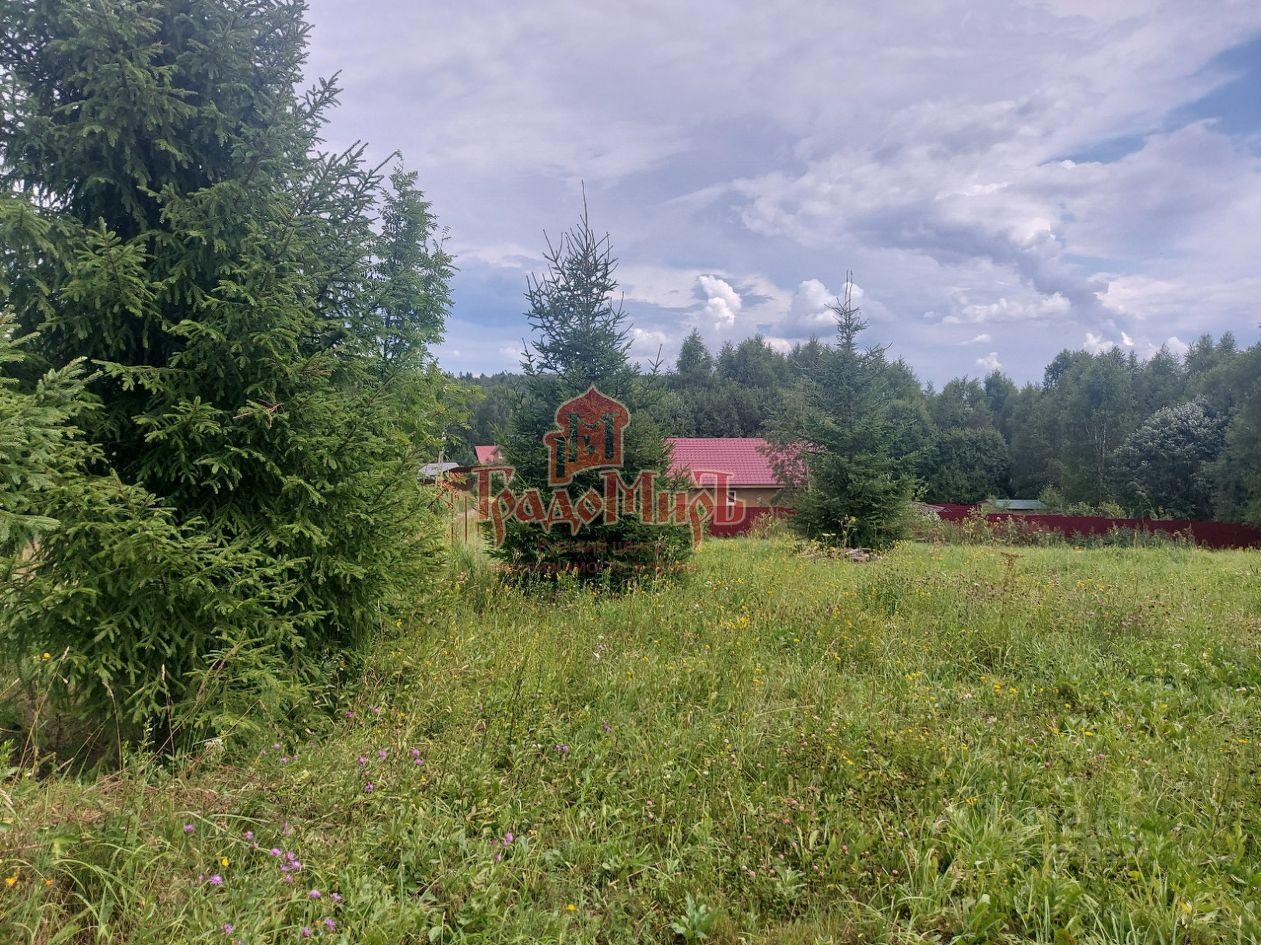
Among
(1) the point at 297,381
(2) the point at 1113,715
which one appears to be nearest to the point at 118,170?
(1) the point at 297,381

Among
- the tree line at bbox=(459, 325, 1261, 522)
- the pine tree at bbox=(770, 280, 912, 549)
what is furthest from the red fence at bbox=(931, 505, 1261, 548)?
the pine tree at bbox=(770, 280, 912, 549)

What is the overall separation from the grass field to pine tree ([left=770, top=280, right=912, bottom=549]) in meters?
6.81

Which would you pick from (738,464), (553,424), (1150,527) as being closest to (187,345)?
(553,424)

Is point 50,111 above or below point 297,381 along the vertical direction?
above

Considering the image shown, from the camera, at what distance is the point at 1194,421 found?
110ft

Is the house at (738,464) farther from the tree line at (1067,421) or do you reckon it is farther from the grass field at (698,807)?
the grass field at (698,807)

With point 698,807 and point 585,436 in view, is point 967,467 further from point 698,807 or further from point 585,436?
point 698,807

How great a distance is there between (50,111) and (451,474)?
687cm

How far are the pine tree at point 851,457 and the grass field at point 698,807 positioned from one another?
681 cm

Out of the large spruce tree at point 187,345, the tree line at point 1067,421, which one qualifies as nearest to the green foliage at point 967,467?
the tree line at point 1067,421

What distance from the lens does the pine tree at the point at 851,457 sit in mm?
11992

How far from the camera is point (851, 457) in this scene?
1232 cm

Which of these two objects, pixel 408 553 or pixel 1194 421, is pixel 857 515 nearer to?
pixel 408 553

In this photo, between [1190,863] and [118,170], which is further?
[118,170]
